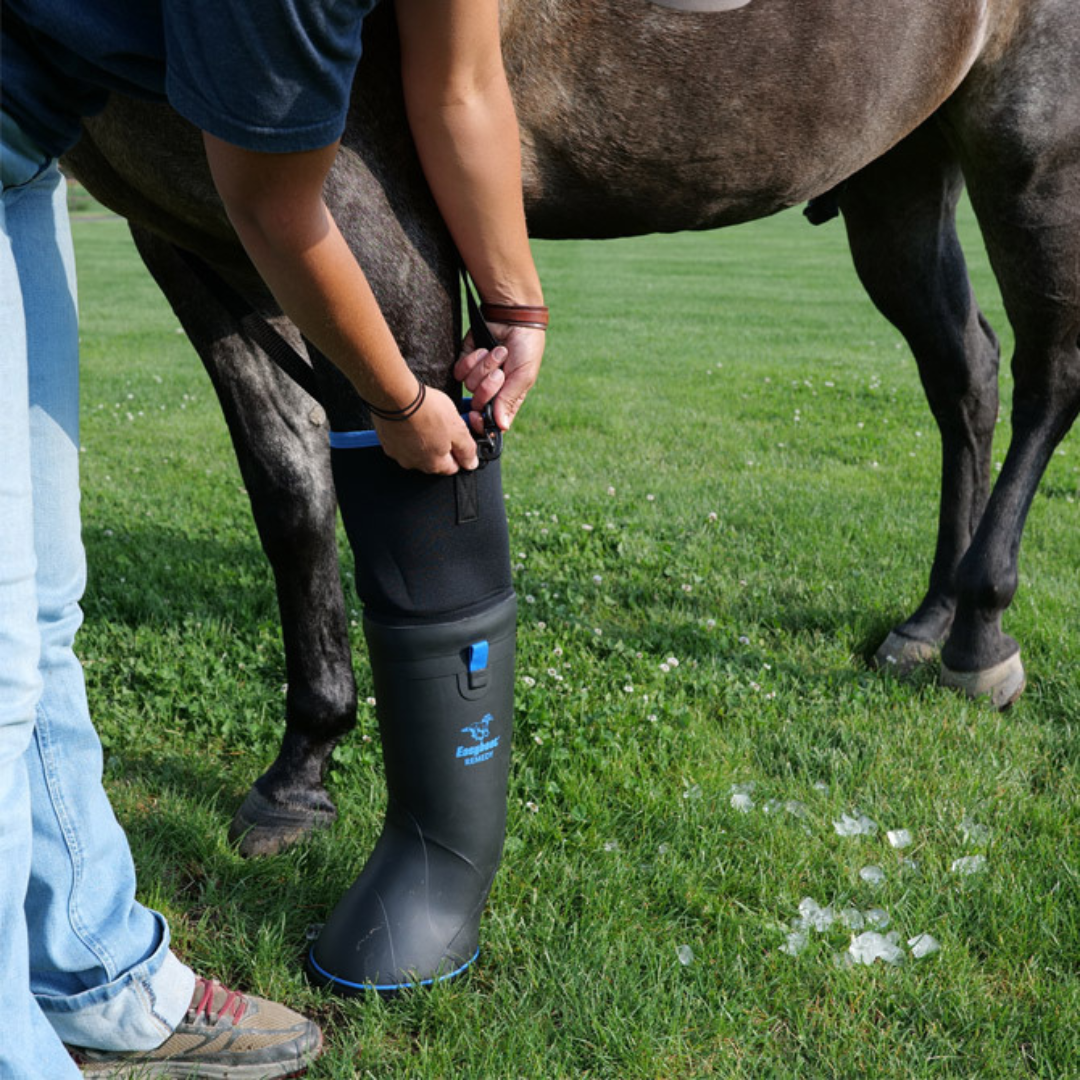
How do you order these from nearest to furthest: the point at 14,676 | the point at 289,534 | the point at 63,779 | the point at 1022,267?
1. the point at 14,676
2. the point at 63,779
3. the point at 289,534
4. the point at 1022,267

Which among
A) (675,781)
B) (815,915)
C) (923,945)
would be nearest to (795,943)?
(815,915)

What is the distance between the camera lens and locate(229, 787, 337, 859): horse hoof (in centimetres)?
235

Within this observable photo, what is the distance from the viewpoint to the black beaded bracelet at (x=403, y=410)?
4.89 ft

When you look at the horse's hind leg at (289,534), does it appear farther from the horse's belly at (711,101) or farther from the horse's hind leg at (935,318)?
the horse's hind leg at (935,318)

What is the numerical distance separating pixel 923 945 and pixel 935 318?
2.10 meters

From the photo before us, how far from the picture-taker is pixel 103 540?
4.40 metres

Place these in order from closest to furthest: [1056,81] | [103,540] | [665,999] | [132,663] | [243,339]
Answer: [665,999], [243,339], [1056,81], [132,663], [103,540]

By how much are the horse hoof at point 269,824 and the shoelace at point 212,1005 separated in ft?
1.74

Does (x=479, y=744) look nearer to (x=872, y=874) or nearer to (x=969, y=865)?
(x=872, y=874)

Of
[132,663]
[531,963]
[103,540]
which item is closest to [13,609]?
[531,963]

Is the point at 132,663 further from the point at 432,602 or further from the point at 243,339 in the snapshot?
the point at 432,602

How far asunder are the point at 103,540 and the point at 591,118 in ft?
10.2

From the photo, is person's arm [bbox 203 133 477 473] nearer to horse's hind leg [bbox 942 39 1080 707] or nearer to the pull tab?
the pull tab

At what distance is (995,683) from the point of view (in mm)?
3078
